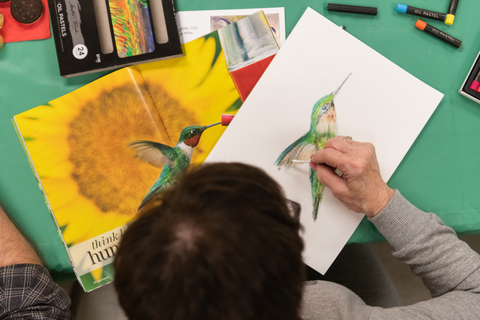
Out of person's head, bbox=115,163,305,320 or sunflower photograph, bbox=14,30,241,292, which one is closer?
person's head, bbox=115,163,305,320

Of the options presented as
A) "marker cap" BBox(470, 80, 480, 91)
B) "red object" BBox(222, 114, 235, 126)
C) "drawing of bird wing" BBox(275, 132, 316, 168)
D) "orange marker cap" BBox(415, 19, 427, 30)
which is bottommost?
"drawing of bird wing" BBox(275, 132, 316, 168)

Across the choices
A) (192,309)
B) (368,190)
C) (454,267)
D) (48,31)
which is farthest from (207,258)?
(48,31)

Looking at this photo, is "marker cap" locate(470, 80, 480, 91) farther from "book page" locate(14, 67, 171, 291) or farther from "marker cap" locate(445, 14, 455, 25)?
"book page" locate(14, 67, 171, 291)

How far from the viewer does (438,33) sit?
2.01ft

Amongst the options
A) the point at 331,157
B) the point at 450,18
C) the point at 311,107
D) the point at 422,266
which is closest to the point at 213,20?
the point at 311,107

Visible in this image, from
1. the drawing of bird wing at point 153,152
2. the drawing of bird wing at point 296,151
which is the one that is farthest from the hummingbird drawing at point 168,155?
the drawing of bird wing at point 296,151

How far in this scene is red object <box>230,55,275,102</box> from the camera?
0.62 m

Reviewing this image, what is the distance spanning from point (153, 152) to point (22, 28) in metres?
0.36

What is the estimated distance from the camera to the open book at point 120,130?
0.58 meters

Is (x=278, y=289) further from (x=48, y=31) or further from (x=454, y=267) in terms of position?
(x=48, y=31)

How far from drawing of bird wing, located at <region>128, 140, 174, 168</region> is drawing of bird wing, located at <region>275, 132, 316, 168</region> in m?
0.23

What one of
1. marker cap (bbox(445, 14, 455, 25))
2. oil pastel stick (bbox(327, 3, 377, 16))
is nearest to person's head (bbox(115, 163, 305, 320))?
oil pastel stick (bbox(327, 3, 377, 16))

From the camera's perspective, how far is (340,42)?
61 centimetres

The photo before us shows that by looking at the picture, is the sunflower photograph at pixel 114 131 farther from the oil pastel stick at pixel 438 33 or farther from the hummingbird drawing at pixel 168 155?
the oil pastel stick at pixel 438 33
